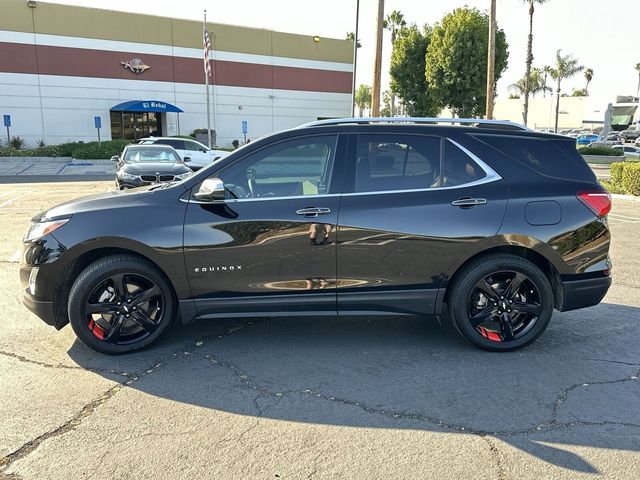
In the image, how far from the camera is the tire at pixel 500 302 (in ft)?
Answer: 13.3

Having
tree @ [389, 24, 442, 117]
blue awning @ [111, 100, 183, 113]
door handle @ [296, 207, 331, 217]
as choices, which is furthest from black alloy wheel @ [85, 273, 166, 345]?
tree @ [389, 24, 442, 117]

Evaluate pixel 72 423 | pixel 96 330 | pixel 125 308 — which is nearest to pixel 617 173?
pixel 125 308

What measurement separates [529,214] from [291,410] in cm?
234

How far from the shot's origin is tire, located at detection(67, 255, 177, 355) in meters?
3.92

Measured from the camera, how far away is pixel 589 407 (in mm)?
3320

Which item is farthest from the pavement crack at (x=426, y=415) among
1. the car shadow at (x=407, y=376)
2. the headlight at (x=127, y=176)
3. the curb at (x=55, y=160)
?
the curb at (x=55, y=160)

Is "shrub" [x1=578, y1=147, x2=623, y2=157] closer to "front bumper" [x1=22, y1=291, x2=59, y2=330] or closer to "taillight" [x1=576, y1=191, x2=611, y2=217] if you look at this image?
"taillight" [x1=576, y1=191, x2=611, y2=217]

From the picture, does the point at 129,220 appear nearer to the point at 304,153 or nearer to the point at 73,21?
the point at 304,153

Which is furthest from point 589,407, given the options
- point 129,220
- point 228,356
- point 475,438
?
point 129,220

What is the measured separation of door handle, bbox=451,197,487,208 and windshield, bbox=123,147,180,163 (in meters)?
10.3

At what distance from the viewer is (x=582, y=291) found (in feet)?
13.7

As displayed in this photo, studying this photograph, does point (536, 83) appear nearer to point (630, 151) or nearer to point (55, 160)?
point (630, 151)

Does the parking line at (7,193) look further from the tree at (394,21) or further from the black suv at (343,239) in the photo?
the tree at (394,21)

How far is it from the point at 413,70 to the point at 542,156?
3550 cm
